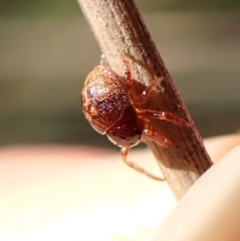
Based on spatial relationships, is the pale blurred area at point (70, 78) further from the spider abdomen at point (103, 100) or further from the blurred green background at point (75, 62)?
the spider abdomen at point (103, 100)

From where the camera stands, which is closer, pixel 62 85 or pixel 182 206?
pixel 182 206

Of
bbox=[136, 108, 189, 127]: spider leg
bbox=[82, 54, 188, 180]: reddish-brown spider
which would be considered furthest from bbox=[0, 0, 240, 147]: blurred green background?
bbox=[136, 108, 189, 127]: spider leg

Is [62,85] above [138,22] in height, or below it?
below

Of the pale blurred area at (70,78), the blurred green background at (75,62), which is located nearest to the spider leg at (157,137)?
the pale blurred area at (70,78)

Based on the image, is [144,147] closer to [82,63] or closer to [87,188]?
[87,188]

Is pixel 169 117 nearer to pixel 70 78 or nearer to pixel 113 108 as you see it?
pixel 113 108

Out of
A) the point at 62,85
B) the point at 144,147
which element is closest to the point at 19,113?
the point at 62,85

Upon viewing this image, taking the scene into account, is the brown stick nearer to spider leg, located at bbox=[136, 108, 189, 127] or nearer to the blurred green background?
spider leg, located at bbox=[136, 108, 189, 127]
